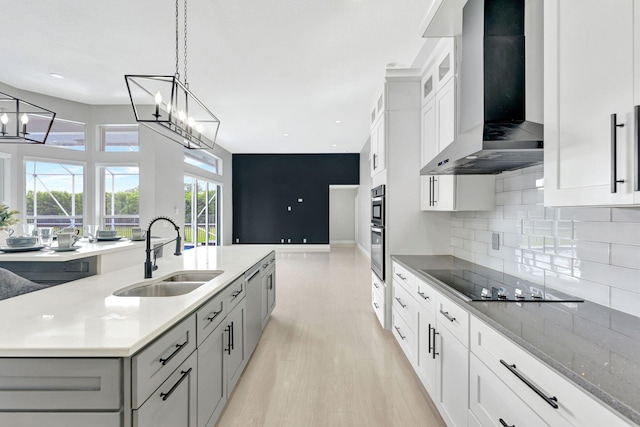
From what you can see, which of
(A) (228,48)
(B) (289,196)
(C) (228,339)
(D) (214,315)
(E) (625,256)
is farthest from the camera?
(B) (289,196)

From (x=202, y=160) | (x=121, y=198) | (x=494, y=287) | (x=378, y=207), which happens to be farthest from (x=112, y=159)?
(x=494, y=287)

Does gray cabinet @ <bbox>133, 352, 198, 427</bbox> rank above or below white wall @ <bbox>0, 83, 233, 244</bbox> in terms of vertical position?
below

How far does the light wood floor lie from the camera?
200 centimetres

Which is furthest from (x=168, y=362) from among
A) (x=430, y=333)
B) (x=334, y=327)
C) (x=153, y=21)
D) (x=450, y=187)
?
(x=153, y=21)

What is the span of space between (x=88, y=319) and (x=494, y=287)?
2075 millimetres

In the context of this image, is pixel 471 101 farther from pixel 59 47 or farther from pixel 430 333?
pixel 59 47

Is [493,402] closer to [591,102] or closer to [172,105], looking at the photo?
[591,102]

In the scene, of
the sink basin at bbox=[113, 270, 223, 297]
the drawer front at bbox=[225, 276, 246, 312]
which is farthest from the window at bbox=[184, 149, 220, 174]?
the drawer front at bbox=[225, 276, 246, 312]

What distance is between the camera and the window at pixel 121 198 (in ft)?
19.0

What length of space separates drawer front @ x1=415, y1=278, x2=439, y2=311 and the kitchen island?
135 cm

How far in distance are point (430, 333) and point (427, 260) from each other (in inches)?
36.8

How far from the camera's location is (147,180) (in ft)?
18.8

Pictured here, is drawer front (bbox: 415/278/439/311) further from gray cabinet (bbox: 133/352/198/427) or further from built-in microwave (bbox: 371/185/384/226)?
gray cabinet (bbox: 133/352/198/427)

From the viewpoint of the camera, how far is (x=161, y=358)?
3.91 feet
